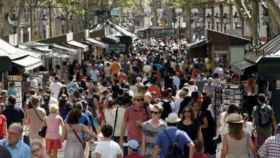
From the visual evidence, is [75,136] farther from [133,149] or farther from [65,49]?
[65,49]

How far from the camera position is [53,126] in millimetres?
14398

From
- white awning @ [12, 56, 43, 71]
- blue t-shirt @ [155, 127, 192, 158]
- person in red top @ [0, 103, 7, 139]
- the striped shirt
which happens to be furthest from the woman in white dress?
white awning @ [12, 56, 43, 71]

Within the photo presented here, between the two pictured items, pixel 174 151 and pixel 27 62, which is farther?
pixel 27 62

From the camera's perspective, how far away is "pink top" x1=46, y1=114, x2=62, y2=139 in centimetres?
1438

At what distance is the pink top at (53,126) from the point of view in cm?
1438

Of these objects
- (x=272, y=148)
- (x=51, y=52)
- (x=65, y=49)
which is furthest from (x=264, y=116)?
(x=65, y=49)

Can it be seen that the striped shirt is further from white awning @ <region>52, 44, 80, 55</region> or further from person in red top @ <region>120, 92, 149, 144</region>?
white awning @ <region>52, 44, 80, 55</region>

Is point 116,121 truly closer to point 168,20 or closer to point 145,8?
point 168,20

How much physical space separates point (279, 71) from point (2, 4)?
2122 cm

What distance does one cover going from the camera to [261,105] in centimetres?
1466

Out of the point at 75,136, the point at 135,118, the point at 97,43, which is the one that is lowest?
the point at 97,43

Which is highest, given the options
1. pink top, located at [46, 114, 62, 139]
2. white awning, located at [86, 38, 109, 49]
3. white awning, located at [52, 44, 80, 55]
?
pink top, located at [46, 114, 62, 139]

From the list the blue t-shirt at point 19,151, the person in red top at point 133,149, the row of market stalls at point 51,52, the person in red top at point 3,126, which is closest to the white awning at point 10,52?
the row of market stalls at point 51,52

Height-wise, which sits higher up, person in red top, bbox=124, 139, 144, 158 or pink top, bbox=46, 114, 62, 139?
person in red top, bbox=124, 139, 144, 158
